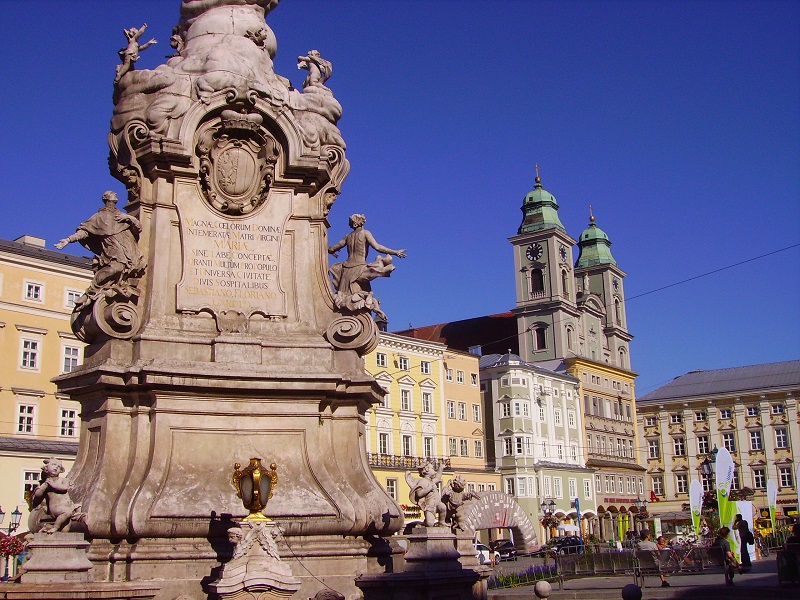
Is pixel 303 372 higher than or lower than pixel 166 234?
lower

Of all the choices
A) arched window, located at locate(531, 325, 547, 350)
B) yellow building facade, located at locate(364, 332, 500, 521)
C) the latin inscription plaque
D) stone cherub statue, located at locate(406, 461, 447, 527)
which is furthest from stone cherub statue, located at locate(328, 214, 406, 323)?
arched window, located at locate(531, 325, 547, 350)

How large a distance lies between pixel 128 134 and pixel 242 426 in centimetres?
428

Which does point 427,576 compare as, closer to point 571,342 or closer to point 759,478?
point 571,342

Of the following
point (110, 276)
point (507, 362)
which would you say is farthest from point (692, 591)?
point (507, 362)

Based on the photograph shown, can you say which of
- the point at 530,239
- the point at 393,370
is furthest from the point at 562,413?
the point at 393,370

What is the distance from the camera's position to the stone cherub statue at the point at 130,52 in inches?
554

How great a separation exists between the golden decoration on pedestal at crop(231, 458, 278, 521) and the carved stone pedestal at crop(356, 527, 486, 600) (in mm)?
1569

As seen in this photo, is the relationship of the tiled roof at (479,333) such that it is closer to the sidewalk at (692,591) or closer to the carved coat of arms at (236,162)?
the sidewalk at (692,591)

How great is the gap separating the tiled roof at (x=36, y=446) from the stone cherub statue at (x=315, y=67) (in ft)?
103

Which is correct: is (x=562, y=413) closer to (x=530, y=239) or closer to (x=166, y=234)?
(x=530, y=239)

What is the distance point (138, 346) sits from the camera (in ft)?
40.7

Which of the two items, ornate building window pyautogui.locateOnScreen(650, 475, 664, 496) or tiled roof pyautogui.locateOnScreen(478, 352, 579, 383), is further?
ornate building window pyautogui.locateOnScreen(650, 475, 664, 496)

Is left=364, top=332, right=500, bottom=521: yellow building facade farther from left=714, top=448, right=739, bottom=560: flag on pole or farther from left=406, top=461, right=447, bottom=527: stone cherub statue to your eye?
left=406, top=461, right=447, bottom=527: stone cherub statue

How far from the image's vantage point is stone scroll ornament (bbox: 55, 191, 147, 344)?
12539 mm
